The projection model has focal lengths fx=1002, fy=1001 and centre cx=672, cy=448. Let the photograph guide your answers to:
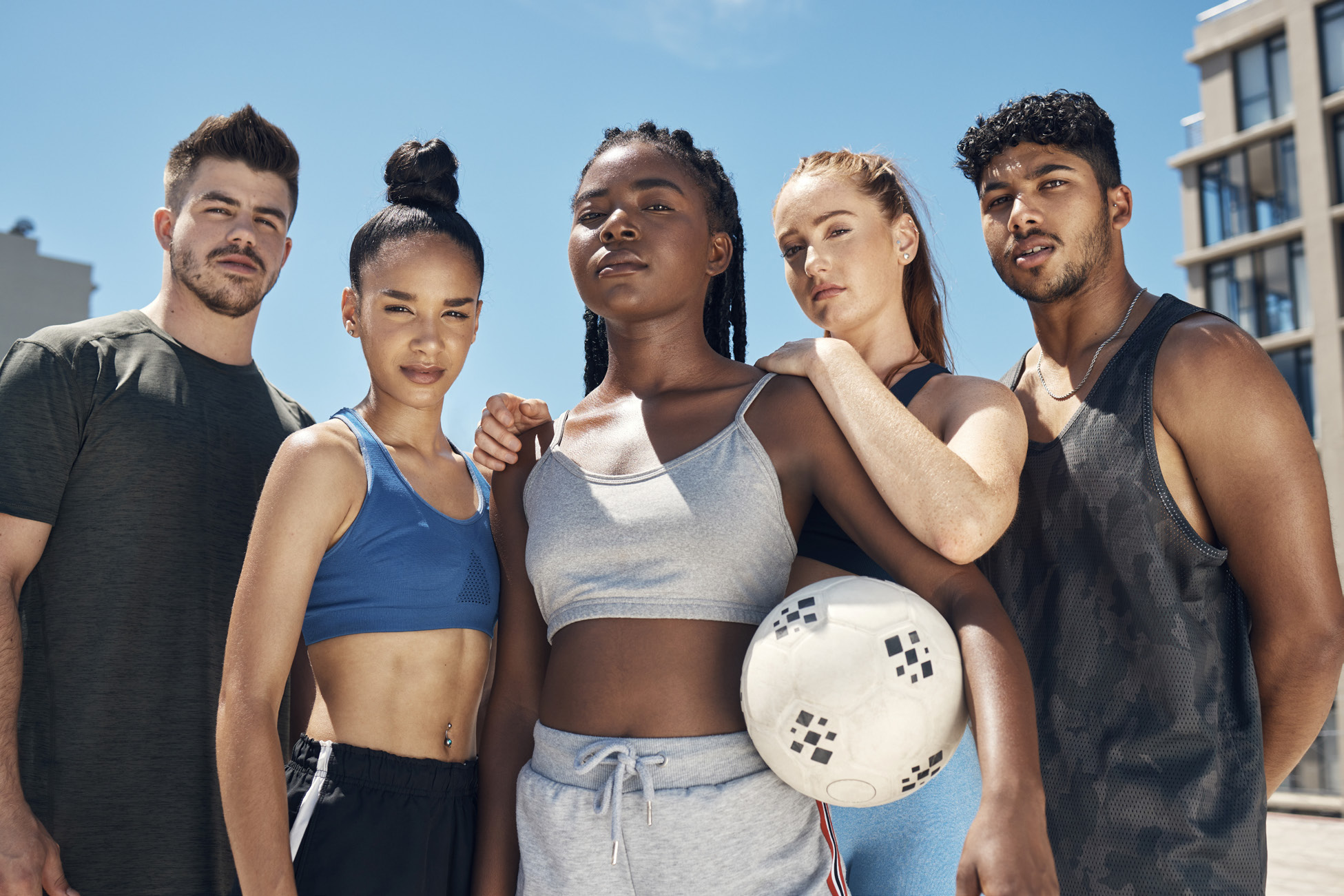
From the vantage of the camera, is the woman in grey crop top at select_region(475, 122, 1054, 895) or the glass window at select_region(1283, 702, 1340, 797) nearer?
the woman in grey crop top at select_region(475, 122, 1054, 895)

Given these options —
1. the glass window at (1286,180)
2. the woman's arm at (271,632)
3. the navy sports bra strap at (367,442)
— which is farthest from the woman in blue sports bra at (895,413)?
the glass window at (1286,180)

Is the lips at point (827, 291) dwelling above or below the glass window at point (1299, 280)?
below

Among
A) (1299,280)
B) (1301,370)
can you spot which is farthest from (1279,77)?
(1301,370)

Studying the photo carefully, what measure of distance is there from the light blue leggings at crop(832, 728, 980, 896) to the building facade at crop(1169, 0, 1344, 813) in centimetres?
2508

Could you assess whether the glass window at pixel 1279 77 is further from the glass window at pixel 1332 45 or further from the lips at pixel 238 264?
the lips at pixel 238 264

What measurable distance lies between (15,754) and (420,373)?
1679mm

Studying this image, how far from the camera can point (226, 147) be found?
3760 millimetres

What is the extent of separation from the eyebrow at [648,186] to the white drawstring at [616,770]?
1.39 meters

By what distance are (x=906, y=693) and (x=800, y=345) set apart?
97cm

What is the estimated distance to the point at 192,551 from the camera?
10.9ft

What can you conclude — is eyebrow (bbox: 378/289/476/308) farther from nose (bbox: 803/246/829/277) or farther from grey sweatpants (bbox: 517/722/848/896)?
grey sweatpants (bbox: 517/722/848/896)

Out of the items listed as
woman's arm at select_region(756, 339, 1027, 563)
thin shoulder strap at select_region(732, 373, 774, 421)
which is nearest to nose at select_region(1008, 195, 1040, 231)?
woman's arm at select_region(756, 339, 1027, 563)

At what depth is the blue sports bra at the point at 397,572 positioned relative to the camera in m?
2.57

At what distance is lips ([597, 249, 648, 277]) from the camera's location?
254cm
